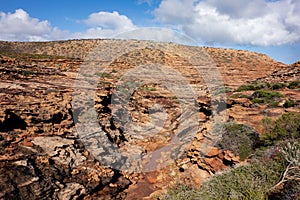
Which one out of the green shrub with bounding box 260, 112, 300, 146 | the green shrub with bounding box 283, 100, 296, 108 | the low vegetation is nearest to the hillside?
the green shrub with bounding box 283, 100, 296, 108

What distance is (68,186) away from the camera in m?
9.41

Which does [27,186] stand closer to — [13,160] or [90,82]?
[13,160]

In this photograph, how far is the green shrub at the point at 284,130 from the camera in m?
8.46

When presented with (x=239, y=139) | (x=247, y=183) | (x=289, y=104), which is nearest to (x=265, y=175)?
(x=247, y=183)

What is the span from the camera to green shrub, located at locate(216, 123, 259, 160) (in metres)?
8.86

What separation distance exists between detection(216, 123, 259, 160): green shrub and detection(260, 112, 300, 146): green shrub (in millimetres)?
390

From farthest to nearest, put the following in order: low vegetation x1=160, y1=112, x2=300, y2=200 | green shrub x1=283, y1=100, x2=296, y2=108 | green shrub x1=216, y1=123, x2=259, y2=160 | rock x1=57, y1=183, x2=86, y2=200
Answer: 1. green shrub x1=283, y1=100, x2=296, y2=108
2. rock x1=57, y1=183, x2=86, y2=200
3. green shrub x1=216, y1=123, x2=259, y2=160
4. low vegetation x1=160, y1=112, x2=300, y2=200

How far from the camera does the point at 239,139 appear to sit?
9.27 meters

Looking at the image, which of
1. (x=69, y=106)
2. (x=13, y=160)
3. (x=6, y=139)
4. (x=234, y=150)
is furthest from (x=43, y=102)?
(x=234, y=150)

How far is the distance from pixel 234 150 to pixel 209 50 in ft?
175

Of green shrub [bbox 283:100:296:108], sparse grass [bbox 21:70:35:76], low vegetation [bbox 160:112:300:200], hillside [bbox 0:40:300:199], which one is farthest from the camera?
sparse grass [bbox 21:70:35:76]

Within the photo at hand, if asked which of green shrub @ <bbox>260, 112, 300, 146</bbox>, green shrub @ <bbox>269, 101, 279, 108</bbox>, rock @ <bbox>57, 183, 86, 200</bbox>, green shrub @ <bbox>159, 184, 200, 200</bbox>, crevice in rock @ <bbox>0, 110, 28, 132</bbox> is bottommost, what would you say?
rock @ <bbox>57, 183, 86, 200</bbox>

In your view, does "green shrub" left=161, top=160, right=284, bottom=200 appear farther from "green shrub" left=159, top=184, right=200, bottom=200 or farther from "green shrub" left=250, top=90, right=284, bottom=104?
"green shrub" left=250, top=90, right=284, bottom=104

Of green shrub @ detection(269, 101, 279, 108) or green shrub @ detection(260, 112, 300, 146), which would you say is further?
green shrub @ detection(269, 101, 279, 108)
